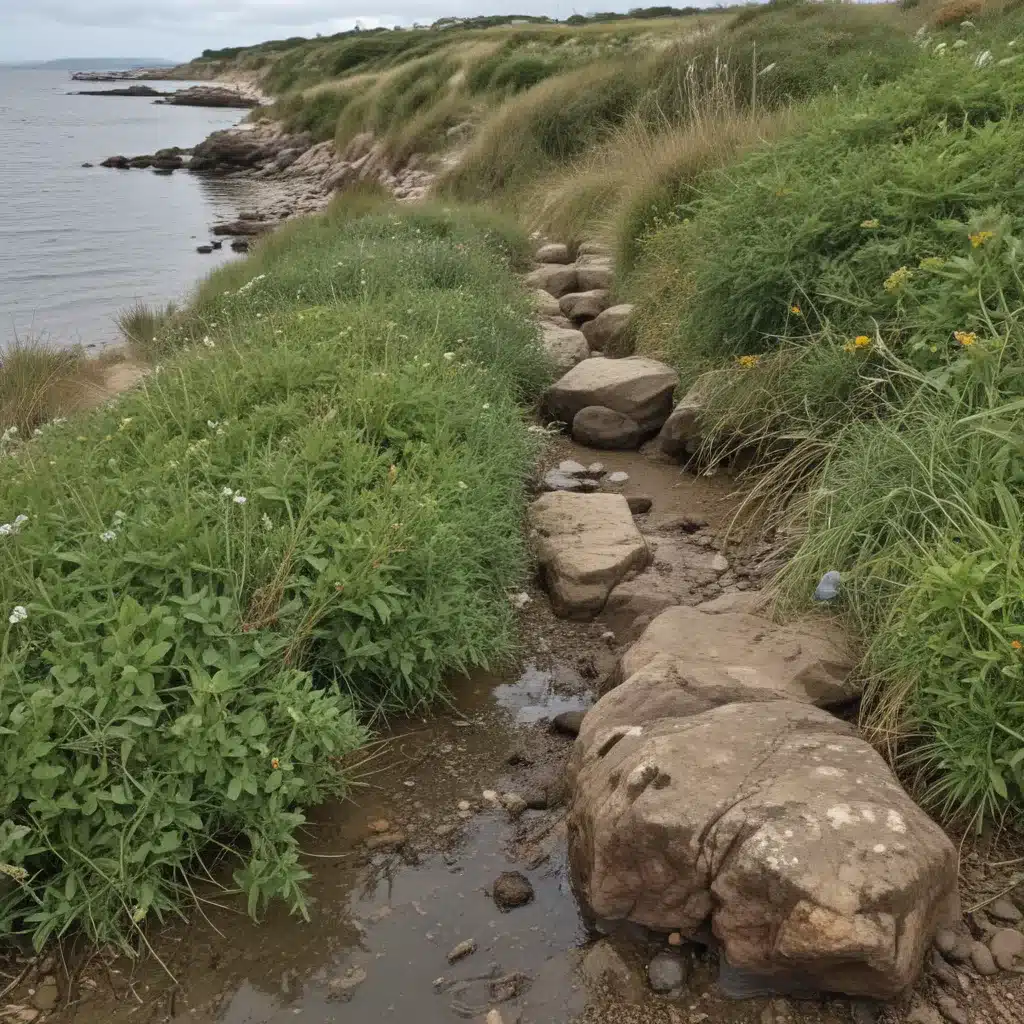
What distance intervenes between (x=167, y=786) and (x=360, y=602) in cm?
87

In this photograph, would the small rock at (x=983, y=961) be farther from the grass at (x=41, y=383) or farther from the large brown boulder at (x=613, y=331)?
the grass at (x=41, y=383)

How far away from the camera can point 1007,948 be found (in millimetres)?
2348

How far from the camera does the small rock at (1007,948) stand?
232cm

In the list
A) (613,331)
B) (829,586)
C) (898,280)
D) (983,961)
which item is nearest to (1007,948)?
(983,961)

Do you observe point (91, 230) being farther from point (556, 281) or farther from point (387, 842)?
point (387, 842)

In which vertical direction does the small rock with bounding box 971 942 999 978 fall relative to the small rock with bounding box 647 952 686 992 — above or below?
above

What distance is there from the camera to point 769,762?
2.57 metres

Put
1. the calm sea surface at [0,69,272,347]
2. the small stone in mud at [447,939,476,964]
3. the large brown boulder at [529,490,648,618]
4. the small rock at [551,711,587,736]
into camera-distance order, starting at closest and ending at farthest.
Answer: the small stone in mud at [447,939,476,964], the small rock at [551,711,587,736], the large brown boulder at [529,490,648,618], the calm sea surface at [0,69,272,347]

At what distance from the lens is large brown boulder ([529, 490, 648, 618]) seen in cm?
421

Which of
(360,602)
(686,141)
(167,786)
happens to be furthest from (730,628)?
(686,141)

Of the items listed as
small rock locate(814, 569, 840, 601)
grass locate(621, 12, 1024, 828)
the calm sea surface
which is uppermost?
grass locate(621, 12, 1024, 828)

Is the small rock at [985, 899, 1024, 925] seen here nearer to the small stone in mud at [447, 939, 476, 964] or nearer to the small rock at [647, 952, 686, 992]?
the small rock at [647, 952, 686, 992]

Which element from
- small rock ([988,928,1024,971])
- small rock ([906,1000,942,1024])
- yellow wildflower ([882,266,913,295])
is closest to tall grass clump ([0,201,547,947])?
small rock ([906,1000,942,1024])

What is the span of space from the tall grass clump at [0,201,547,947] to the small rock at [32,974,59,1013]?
4.9 inches
